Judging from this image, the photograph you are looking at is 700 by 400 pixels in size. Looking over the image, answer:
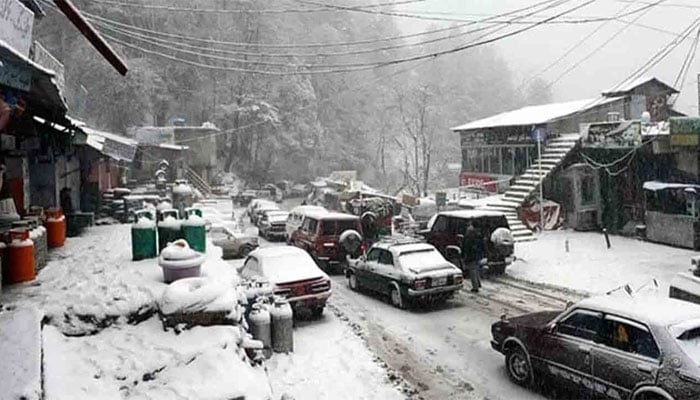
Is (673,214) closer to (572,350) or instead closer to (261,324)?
(572,350)

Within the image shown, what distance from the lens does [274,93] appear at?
51.6 meters

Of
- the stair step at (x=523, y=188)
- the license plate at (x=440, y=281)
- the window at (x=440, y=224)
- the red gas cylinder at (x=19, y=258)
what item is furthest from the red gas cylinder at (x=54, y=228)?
the stair step at (x=523, y=188)

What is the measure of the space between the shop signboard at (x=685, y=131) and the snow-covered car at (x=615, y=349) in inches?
575

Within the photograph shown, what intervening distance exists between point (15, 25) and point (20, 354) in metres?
3.05

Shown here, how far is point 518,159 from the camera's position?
3084 centimetres

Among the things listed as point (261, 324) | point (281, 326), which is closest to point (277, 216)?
point (281, 326)

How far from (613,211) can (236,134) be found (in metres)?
35.7

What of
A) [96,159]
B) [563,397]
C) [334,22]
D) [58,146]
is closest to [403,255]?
[563,397]

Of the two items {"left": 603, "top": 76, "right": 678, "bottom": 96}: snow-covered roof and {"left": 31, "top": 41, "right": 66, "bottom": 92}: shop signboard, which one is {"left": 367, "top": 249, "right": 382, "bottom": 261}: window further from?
{"left": 603, "top": 76, "right": 678, "bottom": 96}: snow-covered roof

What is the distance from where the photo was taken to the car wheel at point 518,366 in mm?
8984

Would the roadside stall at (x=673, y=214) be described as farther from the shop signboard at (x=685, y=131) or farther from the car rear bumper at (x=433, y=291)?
the car rear bumper at (x=433, y=291)

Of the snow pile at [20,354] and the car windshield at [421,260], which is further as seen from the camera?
the car windshield at [421,260]

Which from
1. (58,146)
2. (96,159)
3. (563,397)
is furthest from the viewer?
(96,159)

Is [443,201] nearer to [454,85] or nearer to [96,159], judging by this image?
[96,159]
